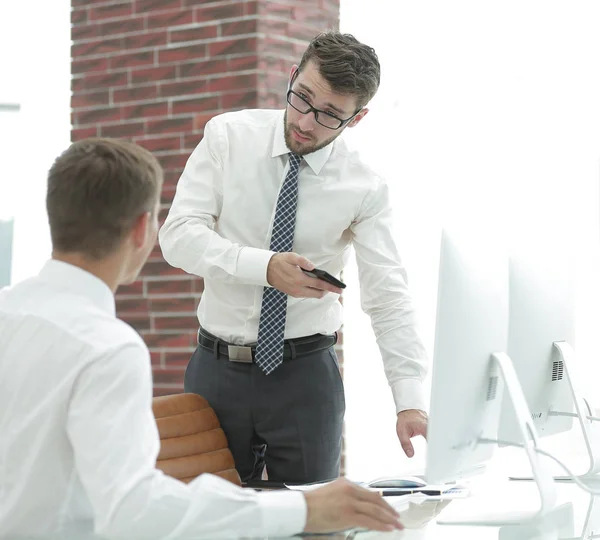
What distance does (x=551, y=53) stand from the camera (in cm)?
426

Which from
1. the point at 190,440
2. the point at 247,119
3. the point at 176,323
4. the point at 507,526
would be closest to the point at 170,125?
the point at 176,323

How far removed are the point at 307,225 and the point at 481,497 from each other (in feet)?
2.91

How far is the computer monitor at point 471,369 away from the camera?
1.60 meters

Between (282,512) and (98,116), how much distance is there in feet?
9.30

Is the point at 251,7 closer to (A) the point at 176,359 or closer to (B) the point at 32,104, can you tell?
(A) the point at 176,359

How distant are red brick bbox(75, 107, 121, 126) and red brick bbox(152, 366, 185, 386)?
3.40ft

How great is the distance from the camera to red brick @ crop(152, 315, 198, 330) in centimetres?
365

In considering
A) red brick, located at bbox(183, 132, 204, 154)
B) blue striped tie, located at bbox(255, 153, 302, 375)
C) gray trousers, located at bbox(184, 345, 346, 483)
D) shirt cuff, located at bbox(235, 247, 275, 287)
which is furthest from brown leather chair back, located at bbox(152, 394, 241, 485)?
red brick, located at bbox(183, 132, 204, 154)

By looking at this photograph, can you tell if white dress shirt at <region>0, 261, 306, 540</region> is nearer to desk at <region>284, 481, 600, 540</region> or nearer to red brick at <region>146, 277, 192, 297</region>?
desk at <region>284, 481, 600, 540</region>

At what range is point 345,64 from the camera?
2373 mm

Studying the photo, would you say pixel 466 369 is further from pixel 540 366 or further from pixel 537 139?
pixel 537 139

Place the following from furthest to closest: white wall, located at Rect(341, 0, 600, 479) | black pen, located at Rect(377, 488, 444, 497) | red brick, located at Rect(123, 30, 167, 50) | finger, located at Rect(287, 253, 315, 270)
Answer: white wall, located at Rect(341, 0, 600, 479) < red brick, located at Rect(123, 30, 167, 50) < finger, located at Rect(287, 253, 315, 270) < black pen, located at Rect(377, 488, 444, 497)

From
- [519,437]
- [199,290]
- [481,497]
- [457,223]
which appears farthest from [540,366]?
[199,290]

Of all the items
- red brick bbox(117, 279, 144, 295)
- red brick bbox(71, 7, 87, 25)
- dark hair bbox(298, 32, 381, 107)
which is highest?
red brick bbox(71, 7, 87, 25)
